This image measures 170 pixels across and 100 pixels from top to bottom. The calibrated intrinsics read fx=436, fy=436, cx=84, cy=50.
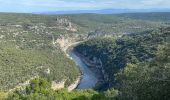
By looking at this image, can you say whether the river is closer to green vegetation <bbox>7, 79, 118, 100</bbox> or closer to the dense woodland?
the dense woodland

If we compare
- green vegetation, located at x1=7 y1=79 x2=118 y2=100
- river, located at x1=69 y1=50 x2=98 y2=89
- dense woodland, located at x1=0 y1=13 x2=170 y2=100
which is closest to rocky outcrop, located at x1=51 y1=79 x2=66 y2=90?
dense woodland, located at x1=0 y1=13 x2=170 y2=100

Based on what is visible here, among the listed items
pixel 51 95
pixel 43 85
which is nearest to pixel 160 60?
pixel 51 95

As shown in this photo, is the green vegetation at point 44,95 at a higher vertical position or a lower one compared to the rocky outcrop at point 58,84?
higher

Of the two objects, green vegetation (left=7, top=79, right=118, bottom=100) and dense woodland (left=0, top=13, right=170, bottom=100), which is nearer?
dense woodland (left=0, top=13, right=170, bottom=100)

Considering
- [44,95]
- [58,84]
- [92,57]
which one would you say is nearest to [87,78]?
[58,84]

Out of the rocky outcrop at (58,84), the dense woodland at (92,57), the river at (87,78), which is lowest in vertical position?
the river at (87,78)

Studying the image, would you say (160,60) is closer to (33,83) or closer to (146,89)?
(146,89)

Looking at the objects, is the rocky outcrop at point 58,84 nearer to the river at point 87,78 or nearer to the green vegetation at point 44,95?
the river at point 87,78

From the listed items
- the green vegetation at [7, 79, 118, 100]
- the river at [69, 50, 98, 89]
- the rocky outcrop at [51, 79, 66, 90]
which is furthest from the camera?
the river at [69, 50, 98, 89]

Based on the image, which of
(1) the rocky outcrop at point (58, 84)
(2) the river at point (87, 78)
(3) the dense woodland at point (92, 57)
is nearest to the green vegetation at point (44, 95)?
(3) the dense woodland at point (92, 57)

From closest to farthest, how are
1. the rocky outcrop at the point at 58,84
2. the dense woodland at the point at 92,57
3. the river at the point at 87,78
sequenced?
the dense woodland at the point at 92,57
the rocky outcrop at the point at 58,84
the river at the point at 87,78

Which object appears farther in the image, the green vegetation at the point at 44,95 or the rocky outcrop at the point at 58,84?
the rocky outcrop at the point at 58,84
